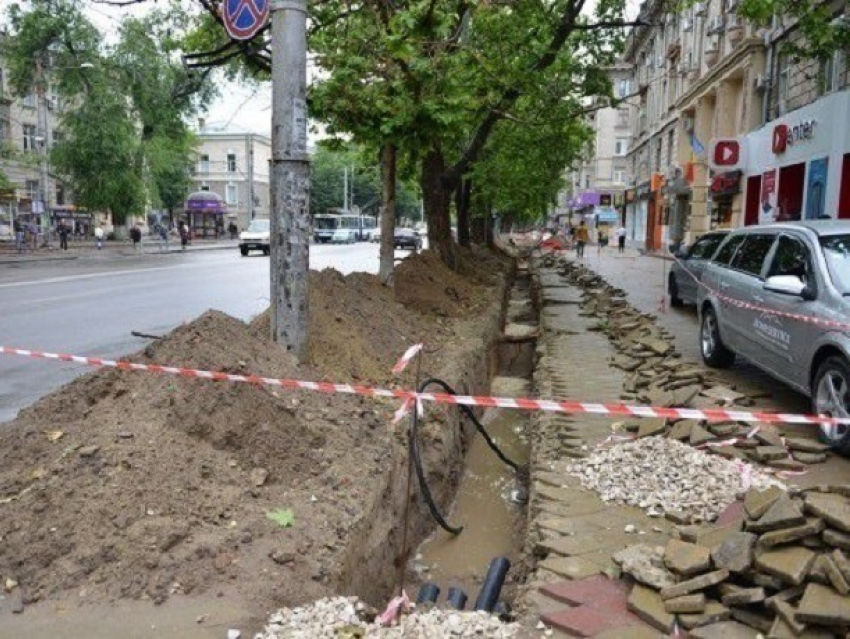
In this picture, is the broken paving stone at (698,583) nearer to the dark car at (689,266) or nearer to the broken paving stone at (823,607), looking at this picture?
the broken paving stone at (823,607)

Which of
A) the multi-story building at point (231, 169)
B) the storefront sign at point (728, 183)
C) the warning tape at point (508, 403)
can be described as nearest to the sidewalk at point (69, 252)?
the storefront sign at point (728, 183)

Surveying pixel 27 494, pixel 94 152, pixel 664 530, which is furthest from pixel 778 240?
pixel 94 152

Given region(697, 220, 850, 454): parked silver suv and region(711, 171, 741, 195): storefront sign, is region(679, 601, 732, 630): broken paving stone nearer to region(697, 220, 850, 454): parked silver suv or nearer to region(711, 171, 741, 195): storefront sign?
region(697, 220, 850, 454): parked silver suv

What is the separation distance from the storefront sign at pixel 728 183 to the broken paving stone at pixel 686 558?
22.7 m

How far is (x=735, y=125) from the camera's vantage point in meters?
25.8

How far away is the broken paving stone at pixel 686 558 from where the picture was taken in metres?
3.26

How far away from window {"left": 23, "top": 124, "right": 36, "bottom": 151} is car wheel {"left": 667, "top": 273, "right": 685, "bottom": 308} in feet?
141

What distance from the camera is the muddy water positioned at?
489cm

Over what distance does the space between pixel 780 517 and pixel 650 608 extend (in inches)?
25.9

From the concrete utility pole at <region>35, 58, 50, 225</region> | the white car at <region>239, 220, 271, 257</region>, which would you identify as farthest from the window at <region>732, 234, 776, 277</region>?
the concrete utility pole at <region>35, 58, 50, 225</region>

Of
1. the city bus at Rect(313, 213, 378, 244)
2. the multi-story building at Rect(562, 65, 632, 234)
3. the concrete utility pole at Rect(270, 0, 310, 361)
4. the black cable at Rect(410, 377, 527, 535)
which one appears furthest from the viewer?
the multi-story building at Rect(562, 65, 632, 234)

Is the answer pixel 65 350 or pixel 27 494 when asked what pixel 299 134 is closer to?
pixel 27 494

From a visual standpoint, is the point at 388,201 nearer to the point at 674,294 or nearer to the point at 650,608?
the point at 674,294

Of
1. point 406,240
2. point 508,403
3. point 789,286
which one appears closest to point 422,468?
point 508,403
